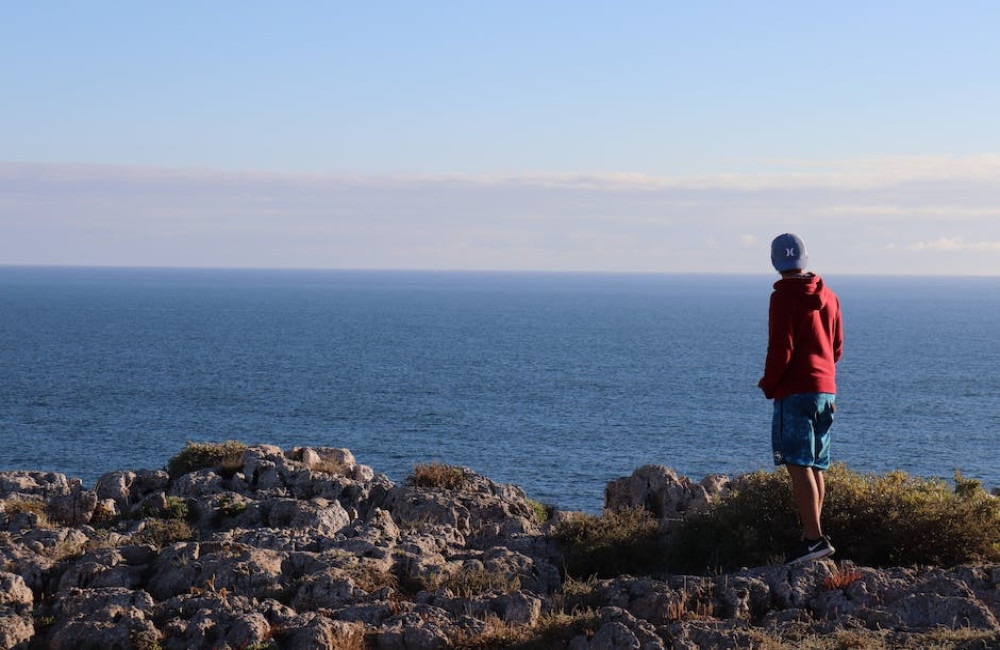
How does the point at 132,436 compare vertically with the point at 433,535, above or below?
below

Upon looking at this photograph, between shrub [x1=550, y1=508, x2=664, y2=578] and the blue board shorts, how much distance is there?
101 inches

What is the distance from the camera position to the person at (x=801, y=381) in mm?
10469

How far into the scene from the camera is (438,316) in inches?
7653

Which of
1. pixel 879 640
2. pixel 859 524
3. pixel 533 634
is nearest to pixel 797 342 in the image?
pixel 859 524

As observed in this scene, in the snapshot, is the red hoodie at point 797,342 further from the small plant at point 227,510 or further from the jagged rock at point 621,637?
the small plant at point 227,510

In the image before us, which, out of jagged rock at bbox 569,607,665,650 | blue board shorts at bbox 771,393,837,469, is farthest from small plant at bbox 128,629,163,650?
Answer: blue board shorts at bbox 771,393,837,469

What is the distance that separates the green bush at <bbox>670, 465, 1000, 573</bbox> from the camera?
11.2 meters

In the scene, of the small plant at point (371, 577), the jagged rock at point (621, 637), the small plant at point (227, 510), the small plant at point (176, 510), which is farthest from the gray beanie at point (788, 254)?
the small plant at point (176, 510)

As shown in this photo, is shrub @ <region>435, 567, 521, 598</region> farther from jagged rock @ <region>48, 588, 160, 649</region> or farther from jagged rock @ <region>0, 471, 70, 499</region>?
jagged rock @ <region>0, 471, 70, 499</region>

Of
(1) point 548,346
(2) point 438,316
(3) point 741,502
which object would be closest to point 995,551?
(3) point 741,502

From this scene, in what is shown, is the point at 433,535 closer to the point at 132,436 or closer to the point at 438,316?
the point at 132,436

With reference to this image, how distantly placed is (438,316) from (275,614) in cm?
18425

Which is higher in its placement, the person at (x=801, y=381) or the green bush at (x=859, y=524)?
the person at (x=801, y=381)

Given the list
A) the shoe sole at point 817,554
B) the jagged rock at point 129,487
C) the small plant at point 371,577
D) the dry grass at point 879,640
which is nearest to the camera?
the dry grass at point 879,640
